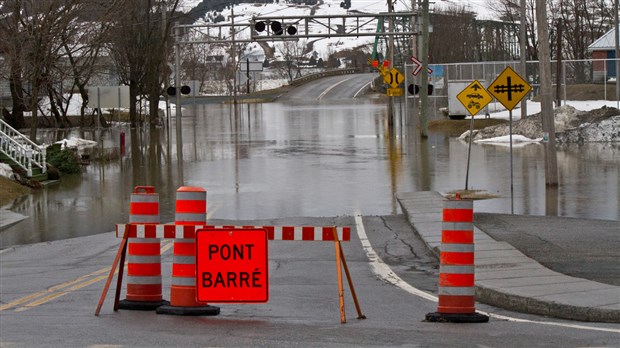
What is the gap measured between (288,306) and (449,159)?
22644 mm

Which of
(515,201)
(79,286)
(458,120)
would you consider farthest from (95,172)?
(458,120)

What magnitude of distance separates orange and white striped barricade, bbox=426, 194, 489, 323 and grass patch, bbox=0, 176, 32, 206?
1583 centimetres

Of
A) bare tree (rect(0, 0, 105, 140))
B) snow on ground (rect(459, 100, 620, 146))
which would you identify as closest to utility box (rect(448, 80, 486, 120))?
snow on ground (rect(459, 100, 620, 146))

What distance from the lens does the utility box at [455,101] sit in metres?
52.8

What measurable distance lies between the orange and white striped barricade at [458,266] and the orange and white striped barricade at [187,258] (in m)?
2.21

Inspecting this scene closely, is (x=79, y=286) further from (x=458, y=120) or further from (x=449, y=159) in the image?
(x=458, y=120)

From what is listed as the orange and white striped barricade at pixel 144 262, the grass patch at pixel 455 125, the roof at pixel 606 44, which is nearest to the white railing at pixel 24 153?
the orange and white striped barricade at pixel 144 262

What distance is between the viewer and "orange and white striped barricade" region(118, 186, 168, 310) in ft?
34.8

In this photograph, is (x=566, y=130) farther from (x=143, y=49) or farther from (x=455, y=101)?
(x=143, y=49)

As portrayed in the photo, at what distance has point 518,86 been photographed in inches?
854

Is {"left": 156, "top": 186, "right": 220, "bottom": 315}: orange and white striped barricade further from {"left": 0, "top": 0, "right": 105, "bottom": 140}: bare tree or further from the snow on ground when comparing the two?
the snow on ground

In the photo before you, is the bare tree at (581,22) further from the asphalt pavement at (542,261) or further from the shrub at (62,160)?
the asphalt pavement at (542,261)

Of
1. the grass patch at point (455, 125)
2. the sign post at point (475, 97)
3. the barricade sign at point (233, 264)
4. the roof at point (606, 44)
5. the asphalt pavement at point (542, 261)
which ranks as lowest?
the asphalt pavement at point (542, 261)

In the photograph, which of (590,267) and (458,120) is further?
(458,120)
